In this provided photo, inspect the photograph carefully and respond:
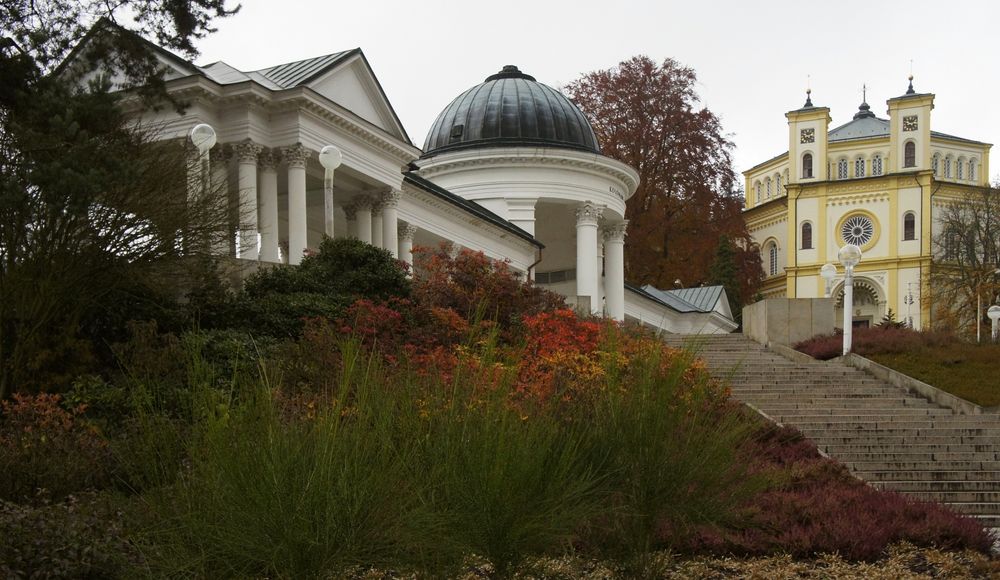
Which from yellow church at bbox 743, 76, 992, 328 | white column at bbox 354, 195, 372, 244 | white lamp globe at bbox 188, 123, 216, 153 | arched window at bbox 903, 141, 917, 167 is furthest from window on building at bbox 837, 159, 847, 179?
white lamp globe at bbox 188, 123, 216, 153

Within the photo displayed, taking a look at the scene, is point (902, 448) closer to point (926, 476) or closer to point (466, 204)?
point (926, 476)

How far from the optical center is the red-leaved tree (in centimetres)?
5131

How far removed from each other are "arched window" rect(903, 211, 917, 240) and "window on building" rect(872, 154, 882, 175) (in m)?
4.96

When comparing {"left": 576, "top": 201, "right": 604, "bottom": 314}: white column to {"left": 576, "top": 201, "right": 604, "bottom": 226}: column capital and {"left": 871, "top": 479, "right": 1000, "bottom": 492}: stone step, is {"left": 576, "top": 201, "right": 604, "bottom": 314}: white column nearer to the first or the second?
{"left": 576, "top": 201, "right": 604, "bottom": 226}: column capital

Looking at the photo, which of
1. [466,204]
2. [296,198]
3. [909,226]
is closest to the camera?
[296,198]

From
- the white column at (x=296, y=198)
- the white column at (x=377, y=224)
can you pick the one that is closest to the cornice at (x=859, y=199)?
the white column at (x=377, y=224)

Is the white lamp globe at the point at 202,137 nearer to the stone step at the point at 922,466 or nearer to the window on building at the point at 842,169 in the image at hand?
the stone step at the point at 922,466

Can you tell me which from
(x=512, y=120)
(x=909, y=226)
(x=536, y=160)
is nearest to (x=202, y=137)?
(x=536, y=160)

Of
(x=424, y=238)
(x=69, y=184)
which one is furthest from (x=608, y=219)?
(x=69, y=184)

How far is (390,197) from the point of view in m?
32.8

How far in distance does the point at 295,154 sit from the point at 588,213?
1881 centimetres

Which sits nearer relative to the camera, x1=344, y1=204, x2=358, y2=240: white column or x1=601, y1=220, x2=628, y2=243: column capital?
x1=344, y1=204, x2=358, y2=240: white column

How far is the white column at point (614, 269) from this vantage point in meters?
46.9

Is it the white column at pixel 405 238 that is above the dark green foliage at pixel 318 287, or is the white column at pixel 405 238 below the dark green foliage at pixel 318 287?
above
